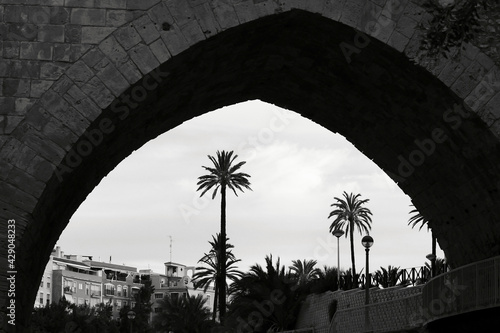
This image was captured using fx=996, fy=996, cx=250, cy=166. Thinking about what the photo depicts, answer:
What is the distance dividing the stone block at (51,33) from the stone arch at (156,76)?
18 millimetres

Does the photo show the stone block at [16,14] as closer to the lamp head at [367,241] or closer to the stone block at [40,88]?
the stone block at [40,88]

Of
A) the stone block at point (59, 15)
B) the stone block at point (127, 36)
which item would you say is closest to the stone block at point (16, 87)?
the stone block at point (59, 15)

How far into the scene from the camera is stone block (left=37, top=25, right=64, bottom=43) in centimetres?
1258

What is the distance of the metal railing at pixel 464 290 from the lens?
1655 centimetres

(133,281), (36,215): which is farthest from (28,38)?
(133,281)

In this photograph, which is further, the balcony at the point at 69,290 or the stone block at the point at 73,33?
the balcony at the point at 69,290

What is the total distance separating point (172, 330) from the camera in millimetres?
73312

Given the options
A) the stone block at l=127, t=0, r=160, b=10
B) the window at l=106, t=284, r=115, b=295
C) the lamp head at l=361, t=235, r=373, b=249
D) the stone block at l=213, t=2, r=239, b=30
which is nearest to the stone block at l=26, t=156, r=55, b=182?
the stone block at l=127, t=0, r=160, b=10

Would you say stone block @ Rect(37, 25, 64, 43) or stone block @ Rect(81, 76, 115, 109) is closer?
stone block @ Rect(81, 76, 115, 109)

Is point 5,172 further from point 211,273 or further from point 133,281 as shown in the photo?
point 133,281

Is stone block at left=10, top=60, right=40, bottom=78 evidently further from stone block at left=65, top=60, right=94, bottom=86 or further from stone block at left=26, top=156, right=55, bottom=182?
stone block at left=26, top=156, right=55, bottom=182

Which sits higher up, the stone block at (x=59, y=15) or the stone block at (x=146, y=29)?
the stone block at (x=59, y=15)

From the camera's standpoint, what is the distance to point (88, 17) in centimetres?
1263

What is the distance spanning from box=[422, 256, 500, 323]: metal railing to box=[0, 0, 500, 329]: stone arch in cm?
220
